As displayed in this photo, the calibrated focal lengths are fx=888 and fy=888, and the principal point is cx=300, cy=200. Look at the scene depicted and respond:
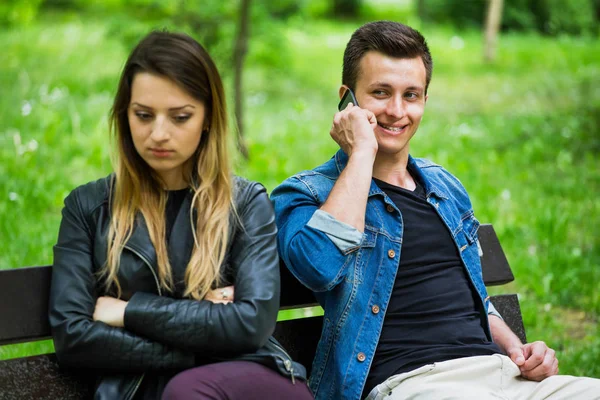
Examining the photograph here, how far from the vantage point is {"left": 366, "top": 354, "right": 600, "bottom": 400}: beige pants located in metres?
3.08

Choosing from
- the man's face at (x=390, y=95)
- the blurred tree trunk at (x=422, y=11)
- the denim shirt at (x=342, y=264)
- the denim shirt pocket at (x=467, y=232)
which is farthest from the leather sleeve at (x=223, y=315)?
the blurred tree trunk at (x=422, y=11)

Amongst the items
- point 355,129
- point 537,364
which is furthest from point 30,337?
point 537,364

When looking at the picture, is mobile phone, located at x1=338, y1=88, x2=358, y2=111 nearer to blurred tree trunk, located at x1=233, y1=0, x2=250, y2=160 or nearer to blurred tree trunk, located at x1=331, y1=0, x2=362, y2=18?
blurred tree trunk, located at x1=233, y1=0, x2=250, y2=160

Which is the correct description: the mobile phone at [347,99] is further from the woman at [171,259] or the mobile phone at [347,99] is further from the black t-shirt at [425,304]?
the woman at [171,259]

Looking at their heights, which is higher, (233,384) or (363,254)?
(363,254)

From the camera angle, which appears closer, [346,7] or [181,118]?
[181,118]

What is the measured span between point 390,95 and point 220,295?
109 cm

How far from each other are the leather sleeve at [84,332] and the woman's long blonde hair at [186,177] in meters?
0.09

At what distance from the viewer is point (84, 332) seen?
9.00ft

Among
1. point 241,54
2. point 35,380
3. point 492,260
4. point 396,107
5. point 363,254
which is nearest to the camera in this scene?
point 35,380

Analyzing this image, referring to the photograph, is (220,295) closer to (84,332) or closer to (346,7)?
(84,332)

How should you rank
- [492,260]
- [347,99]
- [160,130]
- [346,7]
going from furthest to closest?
1. [346,7]
2. [492,260]
3. [347,99]
4. [160,130]

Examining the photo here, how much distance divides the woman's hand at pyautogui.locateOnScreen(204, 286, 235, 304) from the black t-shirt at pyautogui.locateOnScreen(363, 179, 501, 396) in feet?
2.07

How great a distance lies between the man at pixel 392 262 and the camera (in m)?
3.15
